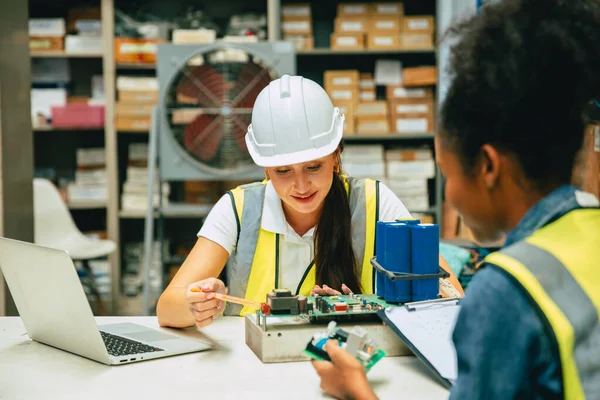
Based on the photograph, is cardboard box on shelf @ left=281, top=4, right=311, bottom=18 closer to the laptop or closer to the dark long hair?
the dark long hair

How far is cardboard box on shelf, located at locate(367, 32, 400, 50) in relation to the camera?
4164 millimetres

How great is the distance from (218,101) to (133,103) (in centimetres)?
96

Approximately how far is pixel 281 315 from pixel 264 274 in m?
0.48

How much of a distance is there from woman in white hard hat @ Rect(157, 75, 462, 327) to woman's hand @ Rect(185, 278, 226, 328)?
191 millimetres

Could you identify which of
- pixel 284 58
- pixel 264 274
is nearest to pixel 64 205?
pixel 284 58

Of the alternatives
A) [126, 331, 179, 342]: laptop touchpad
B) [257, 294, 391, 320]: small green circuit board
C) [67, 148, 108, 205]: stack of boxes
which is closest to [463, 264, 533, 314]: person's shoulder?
[257, 294, 391, 320]: small green circuit board

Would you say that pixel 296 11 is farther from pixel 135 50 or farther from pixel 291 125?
pixel 291 125

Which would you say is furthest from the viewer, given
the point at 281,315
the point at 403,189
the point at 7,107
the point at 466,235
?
the point at 403,189

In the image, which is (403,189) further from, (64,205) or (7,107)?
(7,107)

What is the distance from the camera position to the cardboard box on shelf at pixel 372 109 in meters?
4.16

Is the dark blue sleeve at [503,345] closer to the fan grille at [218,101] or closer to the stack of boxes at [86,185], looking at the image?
the fan grille at [218,101]

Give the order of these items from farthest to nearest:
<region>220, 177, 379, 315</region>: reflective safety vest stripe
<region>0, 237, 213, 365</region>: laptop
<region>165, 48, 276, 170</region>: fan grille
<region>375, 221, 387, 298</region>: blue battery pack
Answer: <region>165, 48, 276, 170</region>: fan grille < <region>220, 177, 379, 315</region>: reflective safety vest stripe < <region>375, 221, 387, 298</region>: blue battery pack < <region>0, 237, 213, 365</region>: laptop

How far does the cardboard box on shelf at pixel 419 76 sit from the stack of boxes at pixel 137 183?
164cm

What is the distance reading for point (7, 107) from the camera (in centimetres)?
249
